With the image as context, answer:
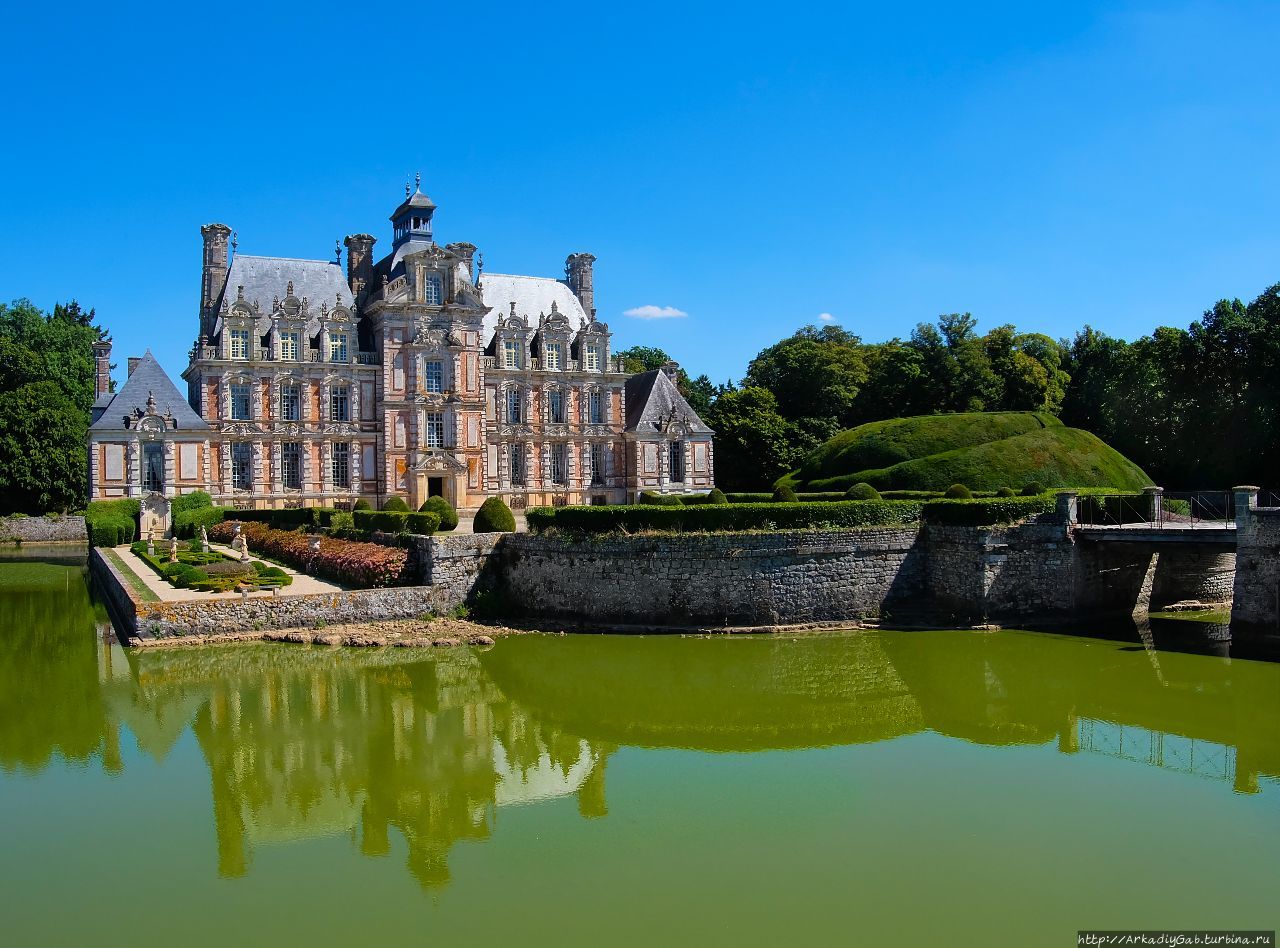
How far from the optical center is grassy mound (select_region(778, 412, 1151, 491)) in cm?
3050

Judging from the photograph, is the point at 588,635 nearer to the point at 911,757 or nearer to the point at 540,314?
the point at 911,757

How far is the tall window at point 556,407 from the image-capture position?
46.9 metres

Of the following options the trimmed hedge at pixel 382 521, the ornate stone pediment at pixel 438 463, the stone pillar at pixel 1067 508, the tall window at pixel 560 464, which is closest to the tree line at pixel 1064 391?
the tall window at pixel 560 464

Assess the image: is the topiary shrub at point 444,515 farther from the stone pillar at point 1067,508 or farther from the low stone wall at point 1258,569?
the low stone wall at point 1258,569

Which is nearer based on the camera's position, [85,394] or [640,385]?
[640,385]

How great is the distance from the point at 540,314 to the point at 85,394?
107 ft

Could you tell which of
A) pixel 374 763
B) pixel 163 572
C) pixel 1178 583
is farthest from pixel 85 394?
pixel 1178 583

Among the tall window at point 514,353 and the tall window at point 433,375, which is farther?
the tall window at point 514,353

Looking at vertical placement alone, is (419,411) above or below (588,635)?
above

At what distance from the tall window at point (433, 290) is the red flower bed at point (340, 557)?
13.3 metres

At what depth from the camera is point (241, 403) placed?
1620 inches

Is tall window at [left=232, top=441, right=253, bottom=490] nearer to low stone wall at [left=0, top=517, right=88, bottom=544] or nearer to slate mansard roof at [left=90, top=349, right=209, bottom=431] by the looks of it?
slate mansard roof at [left=90, top=349, right=209, bottom=431]

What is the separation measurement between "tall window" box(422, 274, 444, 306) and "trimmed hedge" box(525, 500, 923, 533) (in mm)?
21790

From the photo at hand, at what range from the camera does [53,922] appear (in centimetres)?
943
